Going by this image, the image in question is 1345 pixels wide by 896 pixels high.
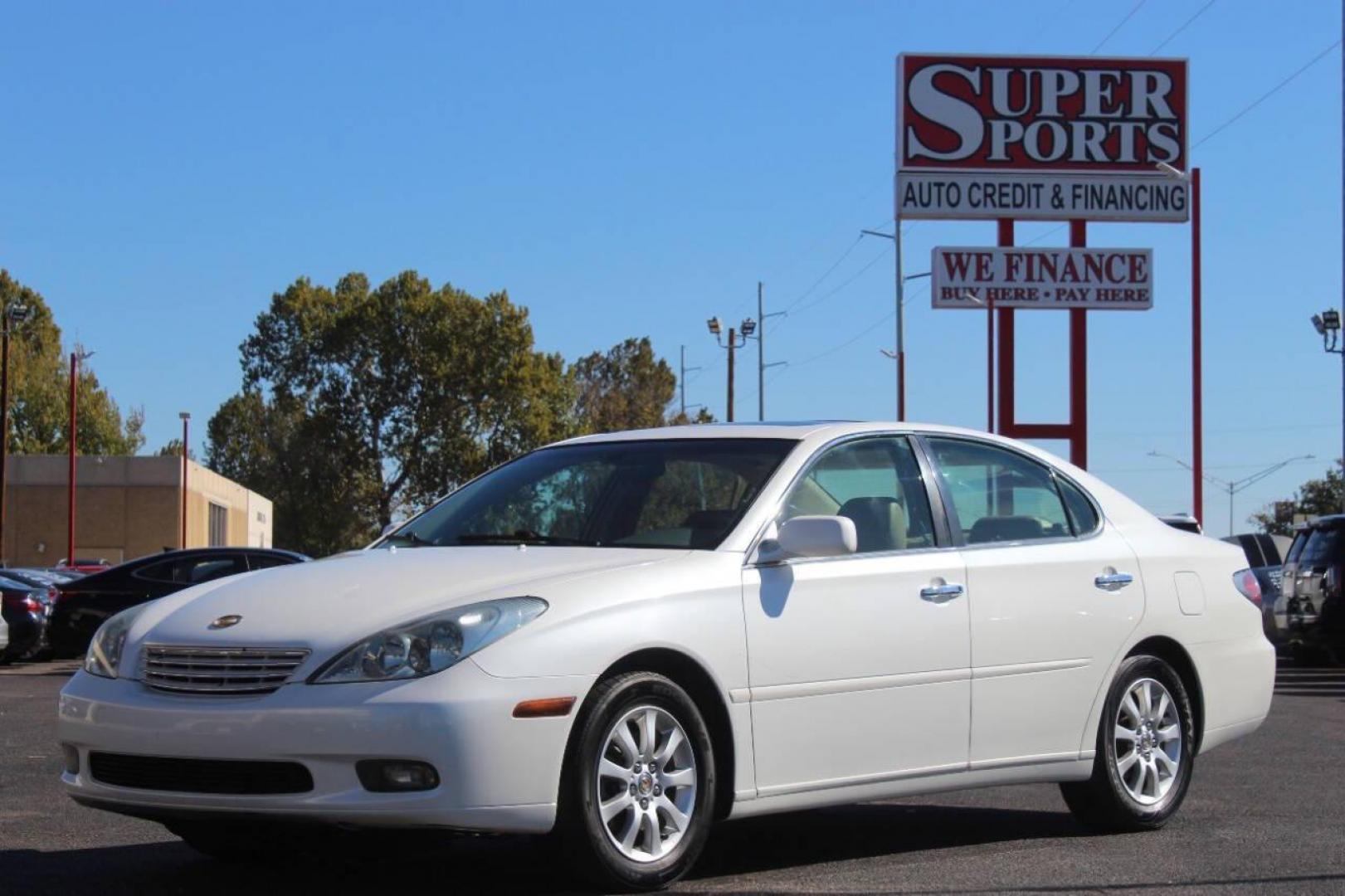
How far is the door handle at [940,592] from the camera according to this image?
7257 mm

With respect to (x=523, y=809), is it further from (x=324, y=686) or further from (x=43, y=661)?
(x=43, y=661)

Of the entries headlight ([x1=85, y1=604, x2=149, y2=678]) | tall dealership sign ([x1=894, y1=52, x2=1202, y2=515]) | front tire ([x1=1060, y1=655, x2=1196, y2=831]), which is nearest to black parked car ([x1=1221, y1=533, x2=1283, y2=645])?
tall dealership sign ([x1=894, y1=52, x2=1202, y2=515])

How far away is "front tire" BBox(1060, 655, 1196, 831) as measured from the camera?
26.0 ft

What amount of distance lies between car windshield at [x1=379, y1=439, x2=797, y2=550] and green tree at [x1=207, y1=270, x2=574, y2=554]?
75792mm

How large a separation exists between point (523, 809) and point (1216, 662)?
12.4 feet

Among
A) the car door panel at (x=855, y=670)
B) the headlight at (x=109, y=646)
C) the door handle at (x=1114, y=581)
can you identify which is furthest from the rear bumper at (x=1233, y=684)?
the headlight at (x=109, y=646)

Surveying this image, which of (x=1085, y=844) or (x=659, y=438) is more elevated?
(x=659, y=438)

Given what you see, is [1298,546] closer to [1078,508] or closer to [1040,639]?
[1078,508]

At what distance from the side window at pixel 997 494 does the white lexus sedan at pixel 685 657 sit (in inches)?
0.6

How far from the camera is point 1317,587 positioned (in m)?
21.6

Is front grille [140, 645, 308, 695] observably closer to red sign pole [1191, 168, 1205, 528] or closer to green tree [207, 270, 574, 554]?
red sign pole [1191, 168, 1205, 528]

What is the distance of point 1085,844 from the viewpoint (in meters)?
7.68

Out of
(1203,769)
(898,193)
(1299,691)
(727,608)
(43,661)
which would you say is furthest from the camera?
(898,193)

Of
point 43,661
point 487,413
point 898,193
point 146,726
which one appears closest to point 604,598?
point 146,726
